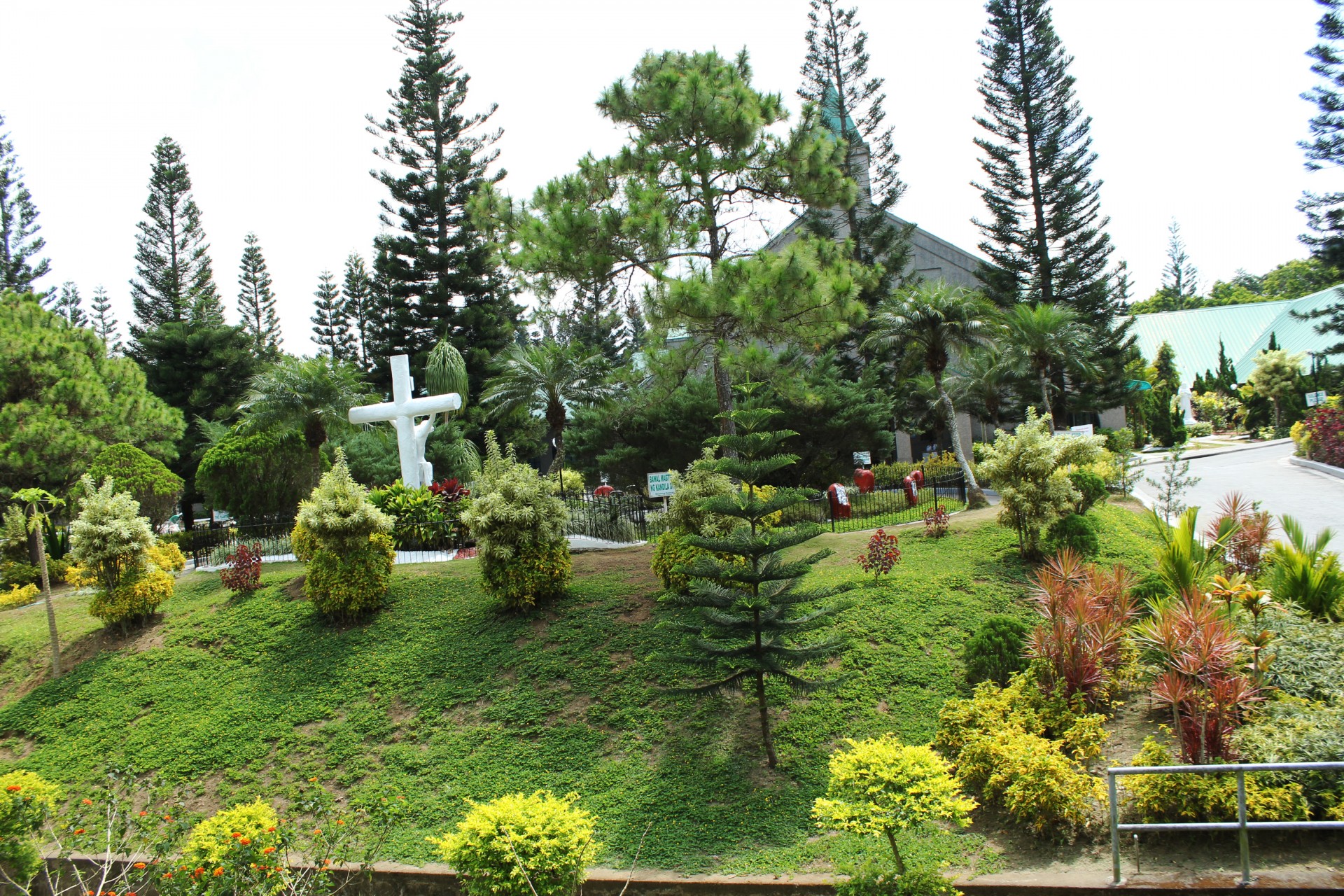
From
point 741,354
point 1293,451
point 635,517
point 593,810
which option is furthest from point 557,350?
point 1293,451

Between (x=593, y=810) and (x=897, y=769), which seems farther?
(x=593, y=810)

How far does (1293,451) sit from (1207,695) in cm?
2562

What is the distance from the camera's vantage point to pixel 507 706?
830 centimetres

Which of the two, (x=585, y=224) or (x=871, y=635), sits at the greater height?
(x=585, y=224)

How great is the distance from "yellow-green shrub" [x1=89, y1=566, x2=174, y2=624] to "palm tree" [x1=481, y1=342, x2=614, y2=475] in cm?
898

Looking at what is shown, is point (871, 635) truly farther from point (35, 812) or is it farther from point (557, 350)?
point (557, 350)

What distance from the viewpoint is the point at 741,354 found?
12.1 meters

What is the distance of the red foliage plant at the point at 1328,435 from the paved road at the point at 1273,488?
62 cm

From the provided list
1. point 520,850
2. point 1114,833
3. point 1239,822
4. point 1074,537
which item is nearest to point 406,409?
point 1074,537

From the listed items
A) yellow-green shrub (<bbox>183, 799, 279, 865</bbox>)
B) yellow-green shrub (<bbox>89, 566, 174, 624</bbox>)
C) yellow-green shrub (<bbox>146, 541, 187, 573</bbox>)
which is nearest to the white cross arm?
yellow-green shrub (<bbox>146, 541, 187, 573</bbox>)

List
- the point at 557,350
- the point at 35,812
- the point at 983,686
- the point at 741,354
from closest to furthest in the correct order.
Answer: the point at 35,812
the point at 983,686
the point at 741,354
the point at 557,350

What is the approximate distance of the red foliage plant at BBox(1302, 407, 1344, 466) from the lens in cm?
2041

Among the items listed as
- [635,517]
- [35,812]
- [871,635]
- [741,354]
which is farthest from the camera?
[635,517]

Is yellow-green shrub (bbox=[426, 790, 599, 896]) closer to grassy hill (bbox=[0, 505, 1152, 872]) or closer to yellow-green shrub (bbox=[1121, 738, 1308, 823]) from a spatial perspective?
grassy hill (bbox=[0, 505, 1152, 872])
